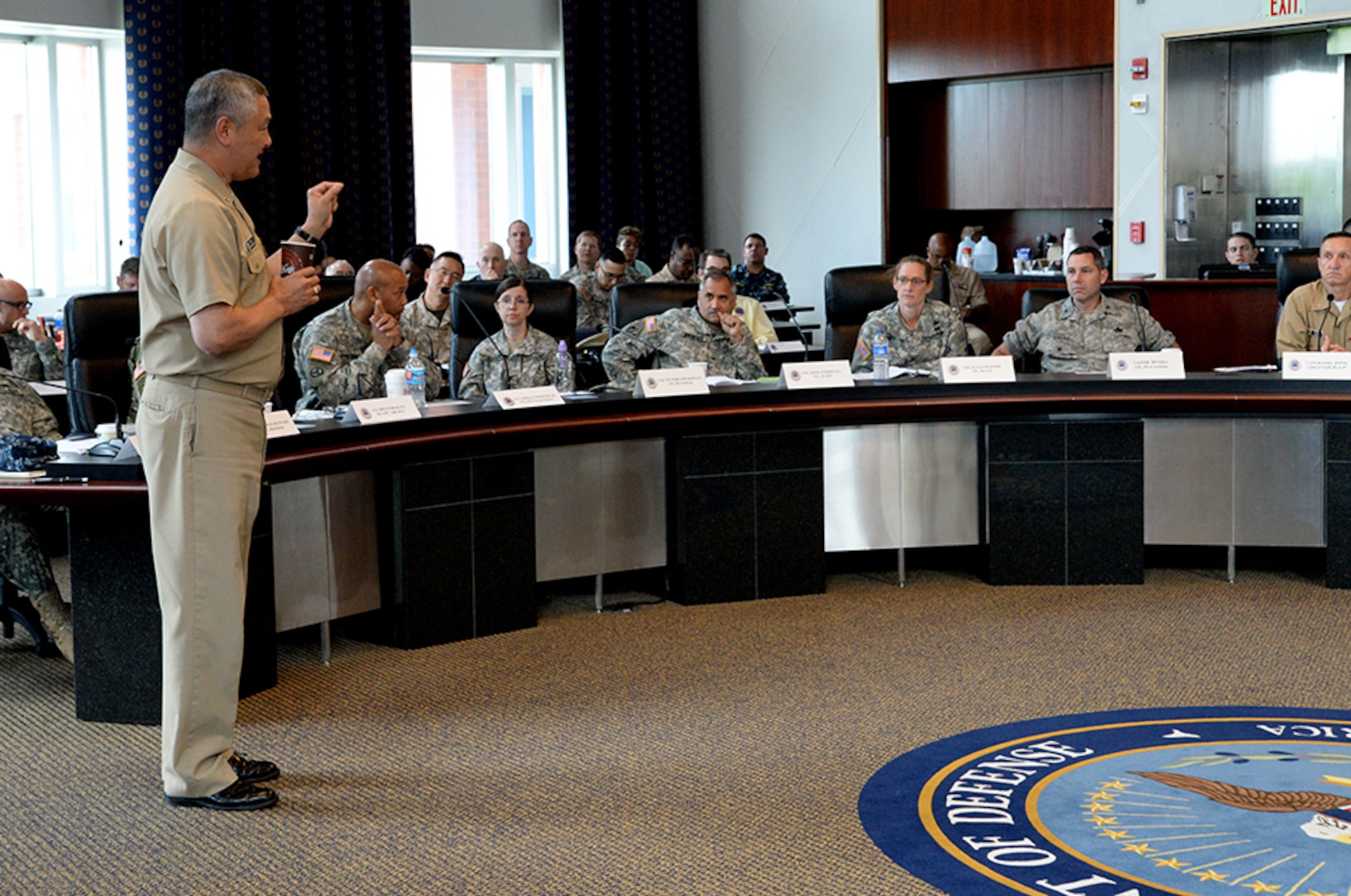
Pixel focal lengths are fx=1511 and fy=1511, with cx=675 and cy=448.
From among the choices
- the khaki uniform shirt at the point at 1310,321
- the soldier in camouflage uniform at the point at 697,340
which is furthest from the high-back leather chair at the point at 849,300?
the khaki uniform shirt at the point at 1310,321

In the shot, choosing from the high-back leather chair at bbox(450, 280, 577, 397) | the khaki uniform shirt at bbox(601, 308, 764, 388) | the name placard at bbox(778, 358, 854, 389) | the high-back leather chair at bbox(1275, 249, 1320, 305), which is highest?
the high-back leather chair at bbox(1275, 249, 1320, 305)

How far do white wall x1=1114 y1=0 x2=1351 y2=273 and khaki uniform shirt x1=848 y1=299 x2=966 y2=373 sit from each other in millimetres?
4251

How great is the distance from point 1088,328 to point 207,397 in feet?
12.6

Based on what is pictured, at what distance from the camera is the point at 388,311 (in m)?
5.33

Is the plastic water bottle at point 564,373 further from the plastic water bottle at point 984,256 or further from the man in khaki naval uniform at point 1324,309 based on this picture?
the plastic water bottle at point 984,256

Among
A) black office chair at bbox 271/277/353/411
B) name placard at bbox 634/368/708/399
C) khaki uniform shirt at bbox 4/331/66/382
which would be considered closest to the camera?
name placard at bbox 634/368/708/399

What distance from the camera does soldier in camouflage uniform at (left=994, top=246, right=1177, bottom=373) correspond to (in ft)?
19.2

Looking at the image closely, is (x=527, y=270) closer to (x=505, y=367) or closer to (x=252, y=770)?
(x=505, y=367)

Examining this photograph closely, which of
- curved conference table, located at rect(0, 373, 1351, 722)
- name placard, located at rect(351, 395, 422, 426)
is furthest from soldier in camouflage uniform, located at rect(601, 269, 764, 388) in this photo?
name placard, located at rect(351, 395, 422, 426)

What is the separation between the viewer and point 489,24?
10812 millimetres

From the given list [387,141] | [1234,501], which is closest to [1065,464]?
[1234,501]

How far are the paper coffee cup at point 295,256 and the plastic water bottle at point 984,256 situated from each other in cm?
833

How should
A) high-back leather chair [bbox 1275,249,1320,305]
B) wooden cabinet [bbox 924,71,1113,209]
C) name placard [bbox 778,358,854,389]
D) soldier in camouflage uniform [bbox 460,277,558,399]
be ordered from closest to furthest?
1. name placard [bbox 778,358,854,389]
2. soldier in camouflage uniform [bbox 460,277,558,399]
3. high-back leather chair [bbox 1275,249,1320,305]
4. wooden cabinet [bbox 924,71,1113,209]

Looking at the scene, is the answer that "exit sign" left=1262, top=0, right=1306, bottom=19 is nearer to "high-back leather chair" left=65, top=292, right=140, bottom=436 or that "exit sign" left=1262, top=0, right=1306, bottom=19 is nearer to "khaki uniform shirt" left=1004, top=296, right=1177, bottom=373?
"khaki uniform shirt" left=1004, top=296, right=1177, bottom=373
